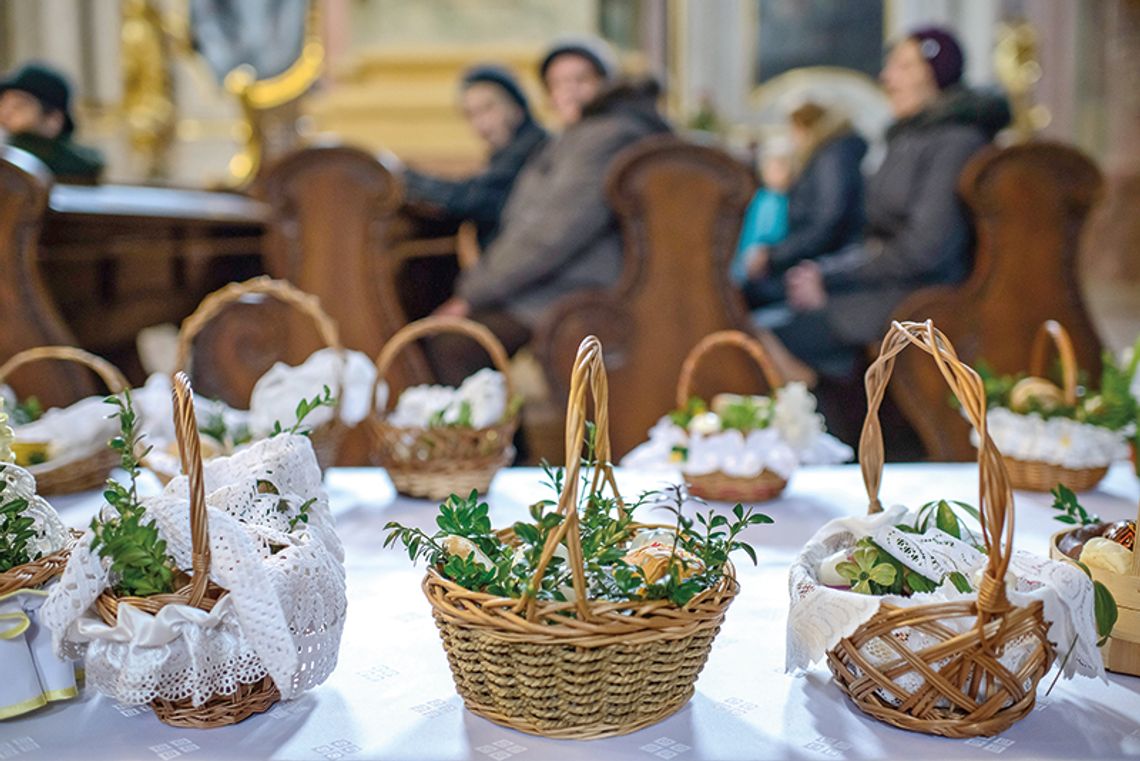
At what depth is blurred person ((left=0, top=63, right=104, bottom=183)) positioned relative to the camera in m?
4.23

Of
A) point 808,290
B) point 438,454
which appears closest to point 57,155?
point 808,290

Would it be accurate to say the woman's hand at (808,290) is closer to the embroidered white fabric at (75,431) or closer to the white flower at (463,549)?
the embroidered white fabric at (75,431)

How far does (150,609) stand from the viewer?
1.17 metres

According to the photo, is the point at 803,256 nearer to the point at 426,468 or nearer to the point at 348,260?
the point at 348,260

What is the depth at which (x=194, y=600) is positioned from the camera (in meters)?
1.18

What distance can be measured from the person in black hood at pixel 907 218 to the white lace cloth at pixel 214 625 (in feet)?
9.02

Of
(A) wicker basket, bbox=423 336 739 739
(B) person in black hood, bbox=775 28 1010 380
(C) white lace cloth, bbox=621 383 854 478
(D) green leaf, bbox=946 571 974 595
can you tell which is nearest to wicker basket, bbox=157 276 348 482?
(C) white lace cloth, bbox=621 383 854 478

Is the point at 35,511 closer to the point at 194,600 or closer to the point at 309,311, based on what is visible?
the point at 194,600

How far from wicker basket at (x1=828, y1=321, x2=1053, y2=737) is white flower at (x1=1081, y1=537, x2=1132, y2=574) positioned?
8.7 inches

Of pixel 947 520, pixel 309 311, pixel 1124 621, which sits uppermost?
pixel 309 311

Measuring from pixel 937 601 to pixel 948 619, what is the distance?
1.3 inches

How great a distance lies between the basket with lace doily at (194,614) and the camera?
3.82 ft

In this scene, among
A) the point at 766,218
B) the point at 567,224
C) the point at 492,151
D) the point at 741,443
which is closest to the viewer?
the point at 741,443

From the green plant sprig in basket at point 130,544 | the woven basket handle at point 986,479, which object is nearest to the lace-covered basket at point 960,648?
the woven basket handle at point 986,479
